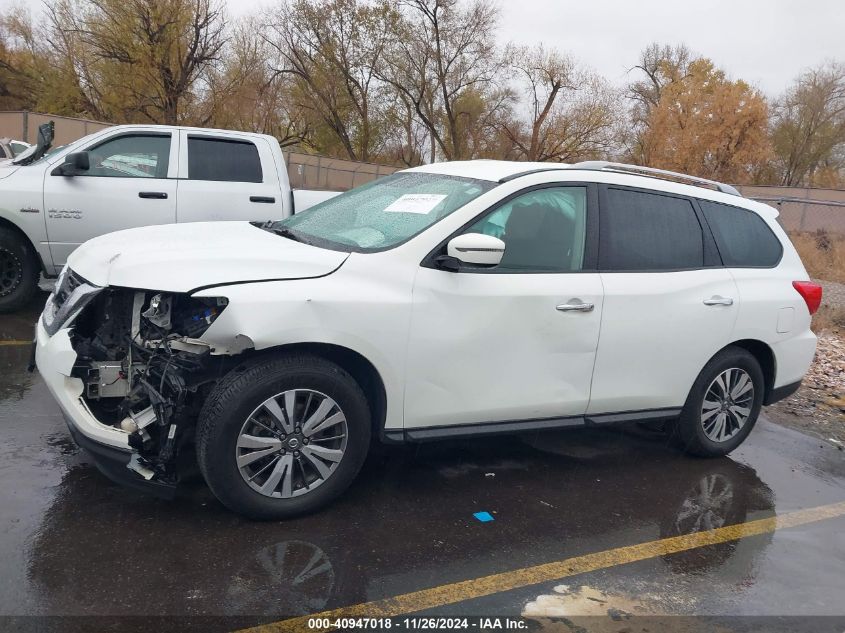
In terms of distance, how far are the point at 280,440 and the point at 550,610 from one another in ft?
4.67

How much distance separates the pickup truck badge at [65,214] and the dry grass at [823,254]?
14005 mm

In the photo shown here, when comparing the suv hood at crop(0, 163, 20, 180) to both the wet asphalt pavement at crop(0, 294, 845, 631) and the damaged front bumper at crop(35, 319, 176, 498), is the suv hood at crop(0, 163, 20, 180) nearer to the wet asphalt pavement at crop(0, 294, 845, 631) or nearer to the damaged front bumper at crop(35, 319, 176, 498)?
the wet asphalt pavement at crop(0, 294, 845, 631)

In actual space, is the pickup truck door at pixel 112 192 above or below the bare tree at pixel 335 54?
below

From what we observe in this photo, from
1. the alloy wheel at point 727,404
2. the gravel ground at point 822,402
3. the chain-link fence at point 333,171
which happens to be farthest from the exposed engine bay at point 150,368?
the chain-link fence at point 333,171

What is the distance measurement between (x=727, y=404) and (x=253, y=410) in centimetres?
329

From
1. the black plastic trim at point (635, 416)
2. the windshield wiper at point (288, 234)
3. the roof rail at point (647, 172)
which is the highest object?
the roof rail at point (647, 172)

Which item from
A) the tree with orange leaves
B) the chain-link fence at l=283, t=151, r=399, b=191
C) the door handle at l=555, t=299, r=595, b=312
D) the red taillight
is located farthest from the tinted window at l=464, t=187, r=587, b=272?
the tree with orange leaves

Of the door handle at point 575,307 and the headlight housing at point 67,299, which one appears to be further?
the door handle at point 575,307

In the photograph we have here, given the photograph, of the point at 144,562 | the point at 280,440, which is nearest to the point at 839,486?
the point at 280,440

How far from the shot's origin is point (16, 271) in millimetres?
6852

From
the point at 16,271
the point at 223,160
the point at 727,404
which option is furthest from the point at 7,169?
the point at 727,404

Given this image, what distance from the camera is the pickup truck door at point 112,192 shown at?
22.3ft

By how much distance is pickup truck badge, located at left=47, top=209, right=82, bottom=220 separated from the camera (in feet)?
22.2

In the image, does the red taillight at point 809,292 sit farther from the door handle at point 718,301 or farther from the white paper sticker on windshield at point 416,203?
the white paper sticker on windshield at point 416,203
